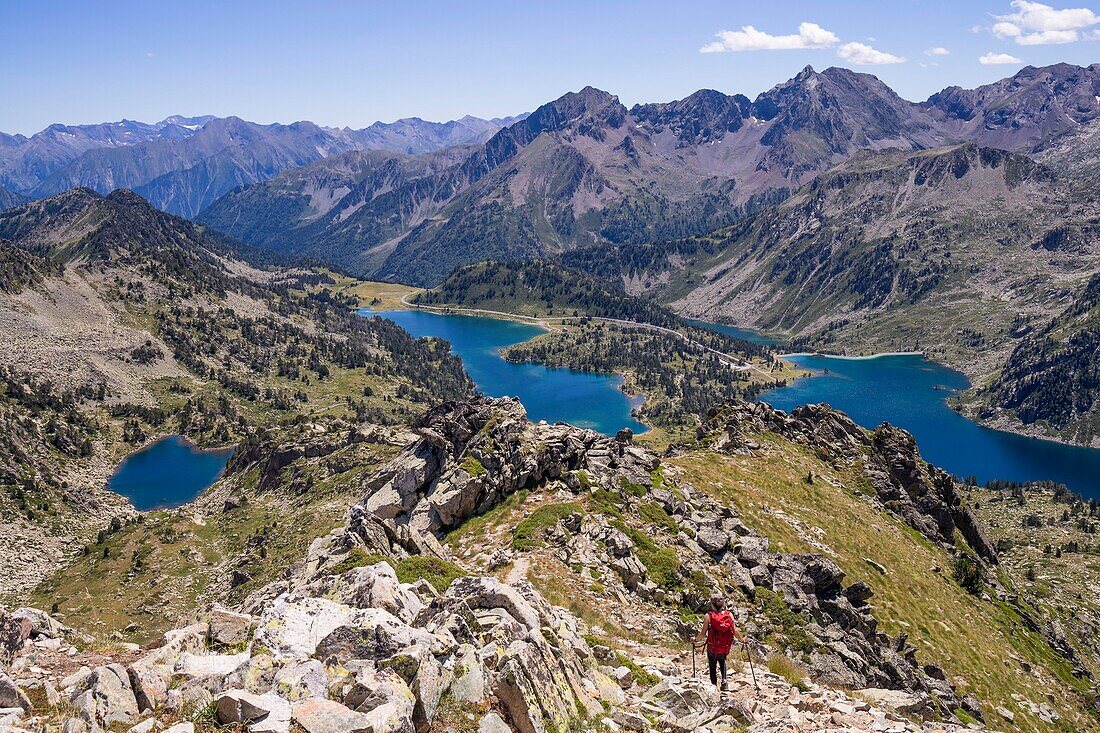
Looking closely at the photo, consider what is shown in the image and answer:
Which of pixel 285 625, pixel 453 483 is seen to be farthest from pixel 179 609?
pixel 285 625

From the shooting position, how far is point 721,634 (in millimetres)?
26250

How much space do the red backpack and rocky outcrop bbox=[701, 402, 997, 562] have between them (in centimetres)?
5376

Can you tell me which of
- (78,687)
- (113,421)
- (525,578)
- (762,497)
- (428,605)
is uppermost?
(78,687)

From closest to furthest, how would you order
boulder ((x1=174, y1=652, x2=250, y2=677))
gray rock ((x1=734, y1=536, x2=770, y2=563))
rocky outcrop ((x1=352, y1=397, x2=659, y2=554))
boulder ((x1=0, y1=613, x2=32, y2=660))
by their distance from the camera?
boulder ((x1=174, y1=652, x2=250, y2=677)) → boulder ((x1=0, y1=613, x2=32, y2=660)) → gray rock ((x1=734, y1=536, x2=770, y2=563)) → rocky outcrop ((x1=352, y1=397, x2=659, y2=554))

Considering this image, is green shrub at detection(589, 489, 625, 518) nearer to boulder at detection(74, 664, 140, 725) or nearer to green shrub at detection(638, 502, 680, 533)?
green shrub at detection(638, 502, 680, 533)

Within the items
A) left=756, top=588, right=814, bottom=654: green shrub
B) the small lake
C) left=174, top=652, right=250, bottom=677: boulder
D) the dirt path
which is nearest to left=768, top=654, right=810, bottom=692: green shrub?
left=756, top=588, right=814, bottom=654: green shrub

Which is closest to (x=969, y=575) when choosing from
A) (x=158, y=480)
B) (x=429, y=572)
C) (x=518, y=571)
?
(x=518, y=571)

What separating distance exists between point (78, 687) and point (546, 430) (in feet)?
146

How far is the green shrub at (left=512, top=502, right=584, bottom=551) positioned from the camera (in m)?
43.7

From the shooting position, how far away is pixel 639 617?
3753 centimetres

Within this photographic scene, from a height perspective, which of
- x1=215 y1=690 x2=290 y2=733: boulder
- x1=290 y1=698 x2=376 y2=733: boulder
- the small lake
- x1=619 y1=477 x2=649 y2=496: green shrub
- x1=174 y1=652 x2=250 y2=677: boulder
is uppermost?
A: x1=215 y1=690 x2=290 y2=733: boulder

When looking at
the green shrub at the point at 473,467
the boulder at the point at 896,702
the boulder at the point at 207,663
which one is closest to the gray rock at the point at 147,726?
the boulder at the point at 207,663

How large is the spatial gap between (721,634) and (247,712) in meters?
17.1

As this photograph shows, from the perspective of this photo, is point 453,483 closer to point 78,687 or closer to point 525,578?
point 525,578
